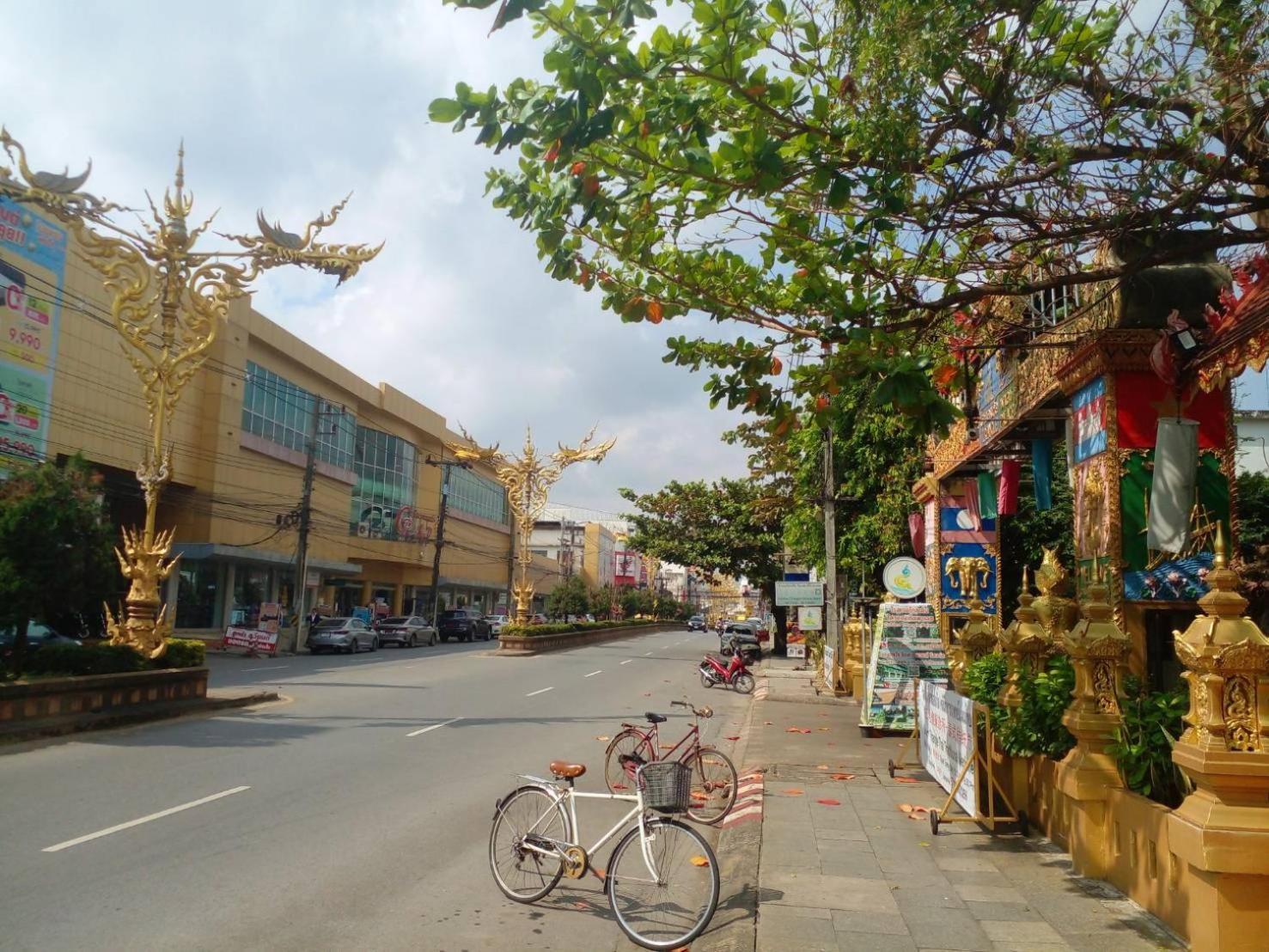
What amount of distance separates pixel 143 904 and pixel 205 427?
33738 mm

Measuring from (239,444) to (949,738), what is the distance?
114 feet

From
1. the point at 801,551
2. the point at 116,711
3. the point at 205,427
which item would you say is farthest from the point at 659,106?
the point at 205,427

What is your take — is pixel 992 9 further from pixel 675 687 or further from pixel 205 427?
pixel 205 427

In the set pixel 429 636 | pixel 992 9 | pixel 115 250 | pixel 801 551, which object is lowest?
pixel 429 636

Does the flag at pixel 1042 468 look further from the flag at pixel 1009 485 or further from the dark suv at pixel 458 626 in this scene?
the dark suv at pixel 458 626

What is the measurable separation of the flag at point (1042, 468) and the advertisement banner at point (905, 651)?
2.29 metres

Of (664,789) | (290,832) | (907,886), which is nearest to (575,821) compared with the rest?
(664,789)

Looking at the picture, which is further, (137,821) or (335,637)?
(335,637)

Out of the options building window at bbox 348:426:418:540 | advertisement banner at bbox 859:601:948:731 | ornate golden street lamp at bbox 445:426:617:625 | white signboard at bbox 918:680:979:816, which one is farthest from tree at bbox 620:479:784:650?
white signboard at bbox 918:680:979:816

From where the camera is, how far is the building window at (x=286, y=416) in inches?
1537

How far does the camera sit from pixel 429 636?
4447 cm

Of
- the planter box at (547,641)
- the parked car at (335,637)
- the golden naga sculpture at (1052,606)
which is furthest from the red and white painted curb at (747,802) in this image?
the parked car at (335,637)

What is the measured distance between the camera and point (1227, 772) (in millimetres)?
4578

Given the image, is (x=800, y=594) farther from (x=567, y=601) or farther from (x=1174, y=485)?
(x=567, y=601)
